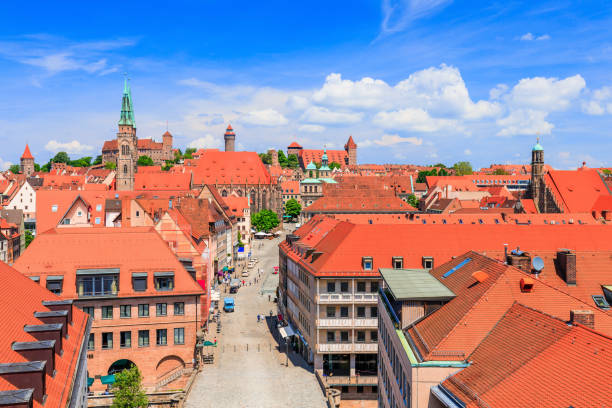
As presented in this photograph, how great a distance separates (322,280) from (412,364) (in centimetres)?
2907

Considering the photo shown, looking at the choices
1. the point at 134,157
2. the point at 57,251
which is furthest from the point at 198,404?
the point at 134,157

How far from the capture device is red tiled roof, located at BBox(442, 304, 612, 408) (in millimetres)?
17422

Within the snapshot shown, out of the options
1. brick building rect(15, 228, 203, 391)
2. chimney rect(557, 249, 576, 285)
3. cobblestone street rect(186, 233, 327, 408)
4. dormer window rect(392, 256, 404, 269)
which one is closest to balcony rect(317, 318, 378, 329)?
cobblestone street rect(186, 233, 327, 408)

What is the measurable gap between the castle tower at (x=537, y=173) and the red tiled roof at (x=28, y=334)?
359ft

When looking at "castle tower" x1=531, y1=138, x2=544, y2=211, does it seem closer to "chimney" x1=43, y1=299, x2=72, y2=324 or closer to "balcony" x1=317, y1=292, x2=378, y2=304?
"balcony" x1=317, y1=292, x2=378, y2=304

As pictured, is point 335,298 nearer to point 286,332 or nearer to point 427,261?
point 427,261

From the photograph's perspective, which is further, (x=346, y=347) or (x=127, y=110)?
(x=127, y=110)

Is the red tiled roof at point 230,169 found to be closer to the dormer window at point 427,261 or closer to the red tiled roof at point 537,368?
the dormer window at point 427,261

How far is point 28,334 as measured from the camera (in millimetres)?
22281

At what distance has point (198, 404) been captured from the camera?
44688 millimetres

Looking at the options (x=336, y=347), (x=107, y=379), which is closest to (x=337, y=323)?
(x=336, y=347)

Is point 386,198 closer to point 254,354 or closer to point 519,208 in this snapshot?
point 519,208

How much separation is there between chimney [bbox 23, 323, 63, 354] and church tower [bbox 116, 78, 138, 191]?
478ft

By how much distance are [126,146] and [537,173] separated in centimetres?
11346
